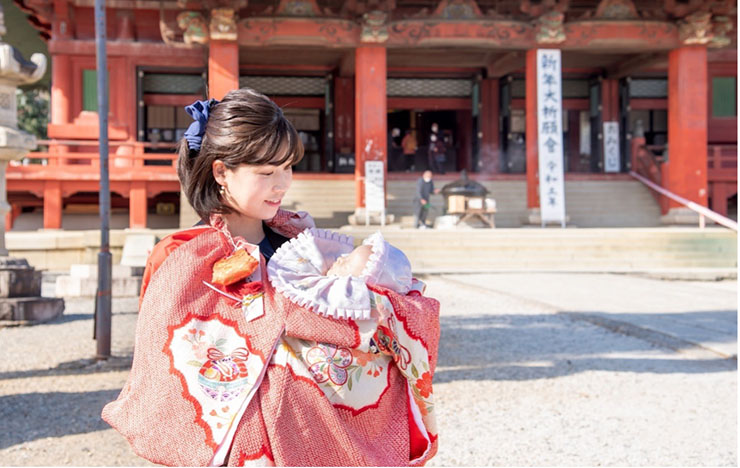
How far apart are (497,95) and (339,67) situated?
4088 mm

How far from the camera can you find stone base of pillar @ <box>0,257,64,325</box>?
21.9 ft

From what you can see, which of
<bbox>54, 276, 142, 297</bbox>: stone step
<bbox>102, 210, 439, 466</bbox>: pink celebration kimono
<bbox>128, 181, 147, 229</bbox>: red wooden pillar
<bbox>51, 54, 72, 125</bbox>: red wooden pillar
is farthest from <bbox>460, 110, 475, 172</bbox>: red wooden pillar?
<bbox>102, 210, 439, 466</bbox>: pink celebration kimono

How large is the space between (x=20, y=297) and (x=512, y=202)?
10.8 metres

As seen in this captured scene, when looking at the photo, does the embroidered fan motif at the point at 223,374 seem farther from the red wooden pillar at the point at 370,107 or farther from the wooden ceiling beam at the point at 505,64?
the wooden ceiling beam at the point at 505,64

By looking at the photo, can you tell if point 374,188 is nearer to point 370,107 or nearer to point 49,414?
point 370,107

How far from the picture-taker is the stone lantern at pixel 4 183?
6164 mm

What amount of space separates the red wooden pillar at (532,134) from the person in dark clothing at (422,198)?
7.04 feet

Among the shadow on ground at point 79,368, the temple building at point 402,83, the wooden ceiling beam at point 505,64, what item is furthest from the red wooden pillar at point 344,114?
the shadow on ground at point 79,368

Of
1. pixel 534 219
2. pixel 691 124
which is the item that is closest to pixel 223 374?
pixel 534 219

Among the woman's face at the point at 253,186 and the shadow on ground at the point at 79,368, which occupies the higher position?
the woman's face at the point at 253,186

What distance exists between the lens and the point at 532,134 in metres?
14.3

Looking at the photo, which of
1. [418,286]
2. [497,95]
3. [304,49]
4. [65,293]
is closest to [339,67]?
[304,49]

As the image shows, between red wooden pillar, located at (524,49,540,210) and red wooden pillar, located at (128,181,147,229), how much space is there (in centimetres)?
750

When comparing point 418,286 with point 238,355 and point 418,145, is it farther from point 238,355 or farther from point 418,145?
point 418,145
